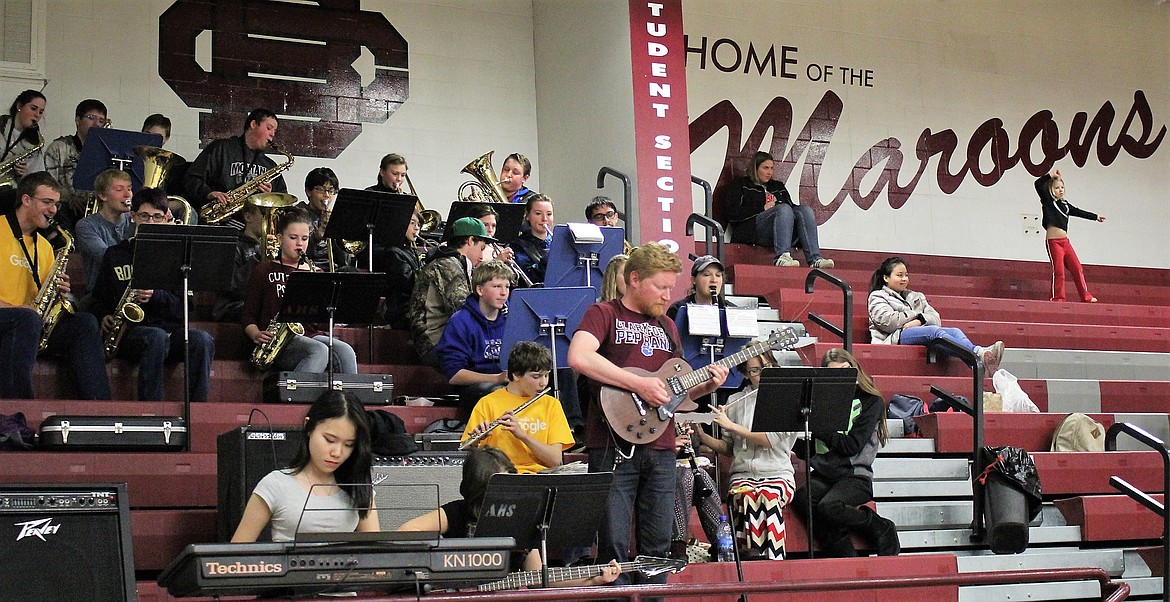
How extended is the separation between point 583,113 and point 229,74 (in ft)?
9.31

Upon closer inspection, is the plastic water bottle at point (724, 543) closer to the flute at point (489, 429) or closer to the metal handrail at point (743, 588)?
the flute at point (489, 429)

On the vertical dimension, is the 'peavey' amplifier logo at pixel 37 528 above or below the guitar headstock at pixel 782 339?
below

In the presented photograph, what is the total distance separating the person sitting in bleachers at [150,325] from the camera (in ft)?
22.8

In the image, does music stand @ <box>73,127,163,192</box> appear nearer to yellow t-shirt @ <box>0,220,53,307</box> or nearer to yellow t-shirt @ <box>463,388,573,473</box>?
yellow t-shirt @ <box>0,220,53,307</box>

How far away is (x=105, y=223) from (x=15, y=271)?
74cm

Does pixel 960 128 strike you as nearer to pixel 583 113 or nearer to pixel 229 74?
pixel 583 113

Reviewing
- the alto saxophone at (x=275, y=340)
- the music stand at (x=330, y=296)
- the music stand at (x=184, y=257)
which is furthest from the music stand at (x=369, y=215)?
the music stand at (x=184, y=257)

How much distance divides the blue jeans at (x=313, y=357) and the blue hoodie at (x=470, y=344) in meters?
0.50

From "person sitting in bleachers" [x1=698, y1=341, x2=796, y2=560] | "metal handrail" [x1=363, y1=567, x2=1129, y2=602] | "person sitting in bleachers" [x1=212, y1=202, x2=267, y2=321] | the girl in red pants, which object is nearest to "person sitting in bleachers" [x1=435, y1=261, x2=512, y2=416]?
"person sitting in bleachers" [x1=698, y1=341, x2=796, y2=560]

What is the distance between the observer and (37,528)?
3.82 m

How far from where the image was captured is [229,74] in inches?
432

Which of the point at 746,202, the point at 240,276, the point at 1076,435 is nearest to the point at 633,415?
the point at 240,276

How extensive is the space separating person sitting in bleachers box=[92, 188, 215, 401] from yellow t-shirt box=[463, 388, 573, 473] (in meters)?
1.69

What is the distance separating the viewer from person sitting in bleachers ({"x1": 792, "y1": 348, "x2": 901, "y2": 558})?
690cm
